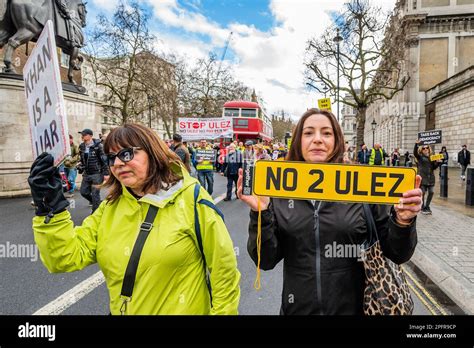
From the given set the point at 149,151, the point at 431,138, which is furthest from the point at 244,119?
the point at 149,151

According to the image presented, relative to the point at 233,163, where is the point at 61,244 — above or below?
below

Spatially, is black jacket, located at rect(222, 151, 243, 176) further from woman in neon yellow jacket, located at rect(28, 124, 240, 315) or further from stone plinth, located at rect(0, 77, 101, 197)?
woman in neon yellow jacket, located at rect(28, 124, 240, 315)

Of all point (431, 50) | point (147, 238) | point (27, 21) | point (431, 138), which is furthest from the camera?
point (431, 50)

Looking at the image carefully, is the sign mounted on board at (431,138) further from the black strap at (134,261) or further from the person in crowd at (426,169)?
the black strap at (134,261)

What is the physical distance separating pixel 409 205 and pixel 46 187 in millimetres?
1782

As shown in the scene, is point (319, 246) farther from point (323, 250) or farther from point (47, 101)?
point (47, 101)

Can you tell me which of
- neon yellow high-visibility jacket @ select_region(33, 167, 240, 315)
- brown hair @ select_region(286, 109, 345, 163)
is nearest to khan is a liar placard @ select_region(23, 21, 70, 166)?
neon yellow high-visibility jacket @ select_region(33, 167, 240, 315)

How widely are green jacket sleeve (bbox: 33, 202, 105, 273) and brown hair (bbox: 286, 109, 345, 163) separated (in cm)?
134

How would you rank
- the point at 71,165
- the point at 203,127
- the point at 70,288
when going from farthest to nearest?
the point at 203,127 → the point at 71,165 → the point at 70,288

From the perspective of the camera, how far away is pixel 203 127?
1648 cm

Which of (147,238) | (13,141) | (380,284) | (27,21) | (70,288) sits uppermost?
(27,21)

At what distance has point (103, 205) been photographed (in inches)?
74.2
